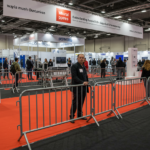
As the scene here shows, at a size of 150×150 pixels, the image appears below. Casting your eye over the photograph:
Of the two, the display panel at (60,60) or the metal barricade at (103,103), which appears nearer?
the metal barricade at (103,103)

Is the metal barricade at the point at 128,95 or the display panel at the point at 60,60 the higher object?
the display panel at the point at 60,60

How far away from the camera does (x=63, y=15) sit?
25.9 feet

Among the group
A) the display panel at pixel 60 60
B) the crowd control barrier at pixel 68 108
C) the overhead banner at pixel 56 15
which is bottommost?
the crowd control barrier at pixel 68 108

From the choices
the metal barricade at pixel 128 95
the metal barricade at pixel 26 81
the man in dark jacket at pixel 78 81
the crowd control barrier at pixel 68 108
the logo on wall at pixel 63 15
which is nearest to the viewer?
the crowd control barrier at pixel 68 108

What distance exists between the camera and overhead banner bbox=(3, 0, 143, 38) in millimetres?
6325

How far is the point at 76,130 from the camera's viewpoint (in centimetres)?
385

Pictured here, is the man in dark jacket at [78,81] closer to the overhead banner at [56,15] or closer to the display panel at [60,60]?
the overhead banner at [56,15]

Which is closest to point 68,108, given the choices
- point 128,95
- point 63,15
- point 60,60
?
point 128,95

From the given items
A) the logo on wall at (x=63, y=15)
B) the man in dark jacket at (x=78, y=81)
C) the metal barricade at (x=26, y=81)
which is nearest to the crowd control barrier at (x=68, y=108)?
the man in dark jacket at (x=78, y=81)

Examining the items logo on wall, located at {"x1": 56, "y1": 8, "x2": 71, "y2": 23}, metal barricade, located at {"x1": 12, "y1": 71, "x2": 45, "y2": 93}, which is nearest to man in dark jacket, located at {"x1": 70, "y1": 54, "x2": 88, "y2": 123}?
logo on wall, located at {"x1": 56, "y1": 8, "x2": 71, "y2": 23}

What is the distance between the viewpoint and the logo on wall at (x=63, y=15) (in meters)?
7.67

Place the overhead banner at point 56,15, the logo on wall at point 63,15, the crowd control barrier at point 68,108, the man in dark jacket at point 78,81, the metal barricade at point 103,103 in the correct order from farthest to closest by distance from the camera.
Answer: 1. the logo on wall at point 63,15
2. the overhead banner at point 56,15
3. the metal barricade at point 103,103
4. the man in dark jacket at point 78,81
5. the crowd control barrier at point 68,108

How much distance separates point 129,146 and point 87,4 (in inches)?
513

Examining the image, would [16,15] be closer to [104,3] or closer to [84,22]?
[84,22]
